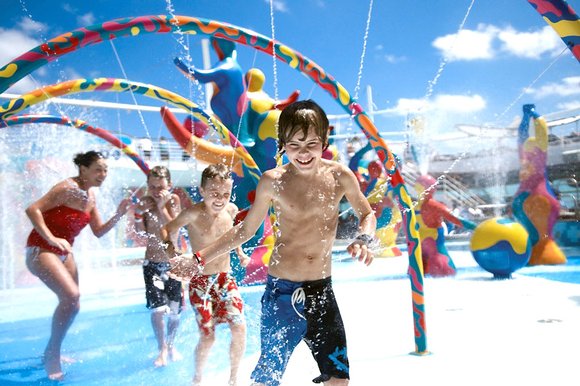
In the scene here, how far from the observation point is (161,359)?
3.82 meters

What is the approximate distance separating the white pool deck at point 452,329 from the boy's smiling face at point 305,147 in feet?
5.44

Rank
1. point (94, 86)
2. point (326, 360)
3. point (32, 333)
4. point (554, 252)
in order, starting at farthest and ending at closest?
point (554, 252), point (32, 333), point (94, 86), point (326, 360)

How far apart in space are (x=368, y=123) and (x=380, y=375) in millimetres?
1807

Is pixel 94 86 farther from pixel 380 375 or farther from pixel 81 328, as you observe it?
pixel 380 375

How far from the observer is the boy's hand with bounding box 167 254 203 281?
194 centimetres

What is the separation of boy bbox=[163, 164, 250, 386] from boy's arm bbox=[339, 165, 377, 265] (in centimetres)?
122

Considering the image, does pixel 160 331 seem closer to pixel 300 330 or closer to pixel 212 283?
pixel 212 283

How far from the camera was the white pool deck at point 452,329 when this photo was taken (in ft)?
9.98

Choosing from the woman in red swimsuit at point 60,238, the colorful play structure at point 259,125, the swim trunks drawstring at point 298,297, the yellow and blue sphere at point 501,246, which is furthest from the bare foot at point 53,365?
the yellow and blue sphere at point 501,246

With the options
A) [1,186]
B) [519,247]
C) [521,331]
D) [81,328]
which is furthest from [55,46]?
[1,186]

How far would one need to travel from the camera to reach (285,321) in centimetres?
207

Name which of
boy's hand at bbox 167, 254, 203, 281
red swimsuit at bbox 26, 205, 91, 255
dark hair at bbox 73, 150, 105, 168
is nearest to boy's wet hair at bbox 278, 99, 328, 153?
boy's hand at bbox 167, 254, 203, 281

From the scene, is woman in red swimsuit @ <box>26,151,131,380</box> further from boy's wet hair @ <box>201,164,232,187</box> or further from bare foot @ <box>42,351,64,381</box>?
boy's wet hair @ <box>201,164,232,187</box>

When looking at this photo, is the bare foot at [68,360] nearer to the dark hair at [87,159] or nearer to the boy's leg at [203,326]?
the boy's leg at [203,326]
